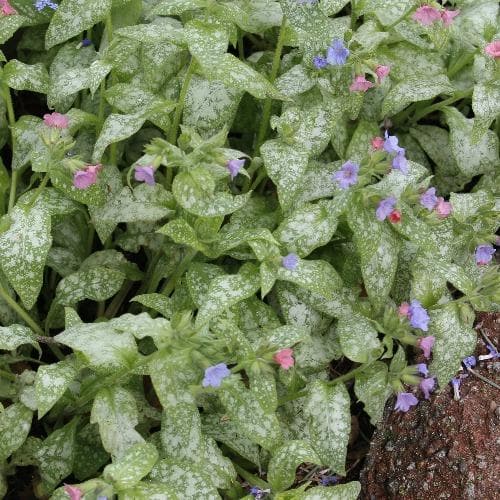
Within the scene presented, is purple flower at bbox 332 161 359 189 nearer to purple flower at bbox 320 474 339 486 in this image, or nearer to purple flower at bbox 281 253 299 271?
purple flower at bbox 281 253 299 271

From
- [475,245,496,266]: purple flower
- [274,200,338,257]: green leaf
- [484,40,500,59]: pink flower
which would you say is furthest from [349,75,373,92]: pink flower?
[475,245,496,266]: purple flower

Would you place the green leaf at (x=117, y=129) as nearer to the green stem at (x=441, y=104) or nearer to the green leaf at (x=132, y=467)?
the green leaf at (x=132, y=467)

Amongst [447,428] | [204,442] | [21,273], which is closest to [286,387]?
[204,442]

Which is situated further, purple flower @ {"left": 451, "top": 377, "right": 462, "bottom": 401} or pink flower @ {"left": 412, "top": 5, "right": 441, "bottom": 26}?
purple flower @ {"left": 451, "top": 377, "right": 462, "bottom": 401}

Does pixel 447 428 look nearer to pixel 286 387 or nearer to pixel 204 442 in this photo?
pixel 286 387

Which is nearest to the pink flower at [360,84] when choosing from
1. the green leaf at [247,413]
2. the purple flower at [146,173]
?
the purple flower at [146,173]

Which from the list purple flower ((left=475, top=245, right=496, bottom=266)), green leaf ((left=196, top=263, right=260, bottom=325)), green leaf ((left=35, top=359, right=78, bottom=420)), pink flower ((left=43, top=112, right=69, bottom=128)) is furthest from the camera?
purple flower ((left=475, top=245, right=496, bottom=266))
